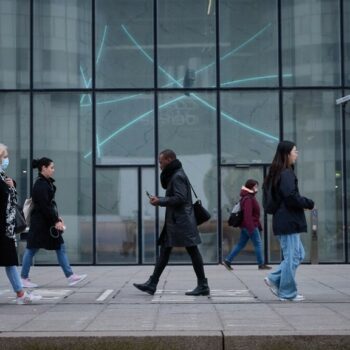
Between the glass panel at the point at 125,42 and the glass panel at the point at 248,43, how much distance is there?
1699 mm

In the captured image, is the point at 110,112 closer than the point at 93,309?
No

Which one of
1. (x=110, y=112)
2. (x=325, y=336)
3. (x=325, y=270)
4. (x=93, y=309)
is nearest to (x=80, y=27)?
(x=110, y=112)

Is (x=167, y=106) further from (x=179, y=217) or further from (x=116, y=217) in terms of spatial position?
(x=179, y=217)

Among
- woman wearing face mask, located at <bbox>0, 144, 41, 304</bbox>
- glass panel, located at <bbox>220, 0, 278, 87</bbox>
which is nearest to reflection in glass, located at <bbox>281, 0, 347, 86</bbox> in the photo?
glass panel, located at <bbox>220, 0, 278, 87</bbox>

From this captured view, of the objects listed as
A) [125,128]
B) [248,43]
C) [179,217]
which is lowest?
[179,217]

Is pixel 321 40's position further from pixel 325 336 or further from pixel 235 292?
pixel 325 336

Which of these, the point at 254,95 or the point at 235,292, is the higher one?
the point at 254,95

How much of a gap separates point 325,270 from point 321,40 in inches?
219

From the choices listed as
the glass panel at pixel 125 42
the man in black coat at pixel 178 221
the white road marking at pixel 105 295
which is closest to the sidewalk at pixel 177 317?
the white road marking at pixel 105 295

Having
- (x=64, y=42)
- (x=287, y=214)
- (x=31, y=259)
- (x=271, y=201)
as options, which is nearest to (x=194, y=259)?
(x=271, y=201)

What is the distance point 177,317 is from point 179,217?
2.49 metres

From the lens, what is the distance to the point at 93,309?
30.3 ft

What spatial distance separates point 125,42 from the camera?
19469 mm

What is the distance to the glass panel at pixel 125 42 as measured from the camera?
1936 cm
